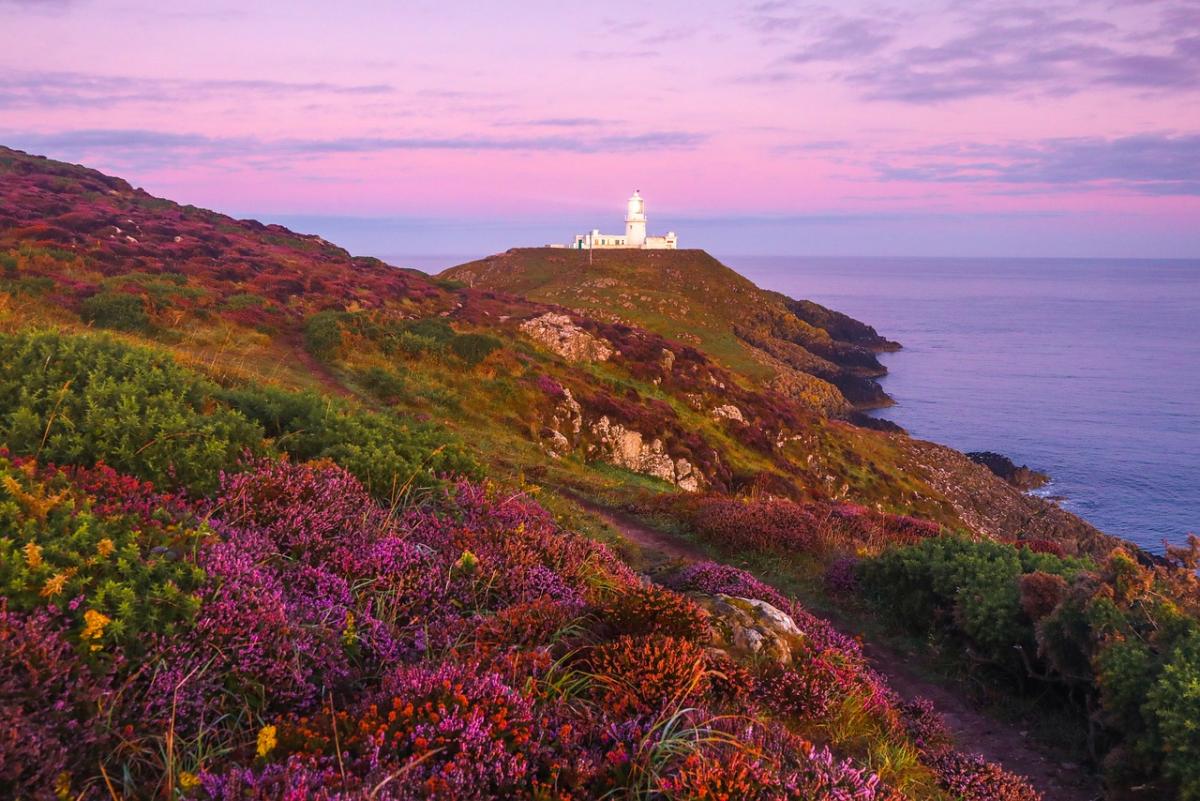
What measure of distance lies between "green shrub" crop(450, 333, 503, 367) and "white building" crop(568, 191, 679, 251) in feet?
334

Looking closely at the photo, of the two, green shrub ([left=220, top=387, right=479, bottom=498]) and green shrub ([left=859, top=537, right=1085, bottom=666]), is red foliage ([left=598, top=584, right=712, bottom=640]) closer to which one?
green shrub ([left=220, top=387, right=479, bottom=498])

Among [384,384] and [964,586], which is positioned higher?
[384,384]

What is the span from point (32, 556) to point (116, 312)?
67.9 ft

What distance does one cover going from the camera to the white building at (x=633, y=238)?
13200cm

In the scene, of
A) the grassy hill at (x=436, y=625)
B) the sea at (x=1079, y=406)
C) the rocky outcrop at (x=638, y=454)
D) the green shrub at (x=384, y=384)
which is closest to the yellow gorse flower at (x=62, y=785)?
the grassy hill at (x=436, y=625)

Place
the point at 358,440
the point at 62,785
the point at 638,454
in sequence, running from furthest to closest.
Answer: the point at 638,454 < the point at 358,440 < the point at 62,785

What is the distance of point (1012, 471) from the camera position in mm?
57469

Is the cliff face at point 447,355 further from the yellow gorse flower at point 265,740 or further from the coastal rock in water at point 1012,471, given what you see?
the yellow gorse flower at point 265,740

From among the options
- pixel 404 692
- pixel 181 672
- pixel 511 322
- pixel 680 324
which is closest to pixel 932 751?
pixel 404 692

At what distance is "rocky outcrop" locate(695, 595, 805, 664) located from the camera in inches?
263

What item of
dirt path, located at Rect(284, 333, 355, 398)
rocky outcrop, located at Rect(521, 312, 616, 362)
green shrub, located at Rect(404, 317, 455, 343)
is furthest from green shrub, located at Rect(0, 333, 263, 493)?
rocky outcrop, located at Rect(521, 312, 616, 362)

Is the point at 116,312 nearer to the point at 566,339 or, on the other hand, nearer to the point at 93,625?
the point at 93,625

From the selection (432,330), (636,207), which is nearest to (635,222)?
(636,207)

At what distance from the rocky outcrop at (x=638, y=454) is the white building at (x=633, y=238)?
102 meters
